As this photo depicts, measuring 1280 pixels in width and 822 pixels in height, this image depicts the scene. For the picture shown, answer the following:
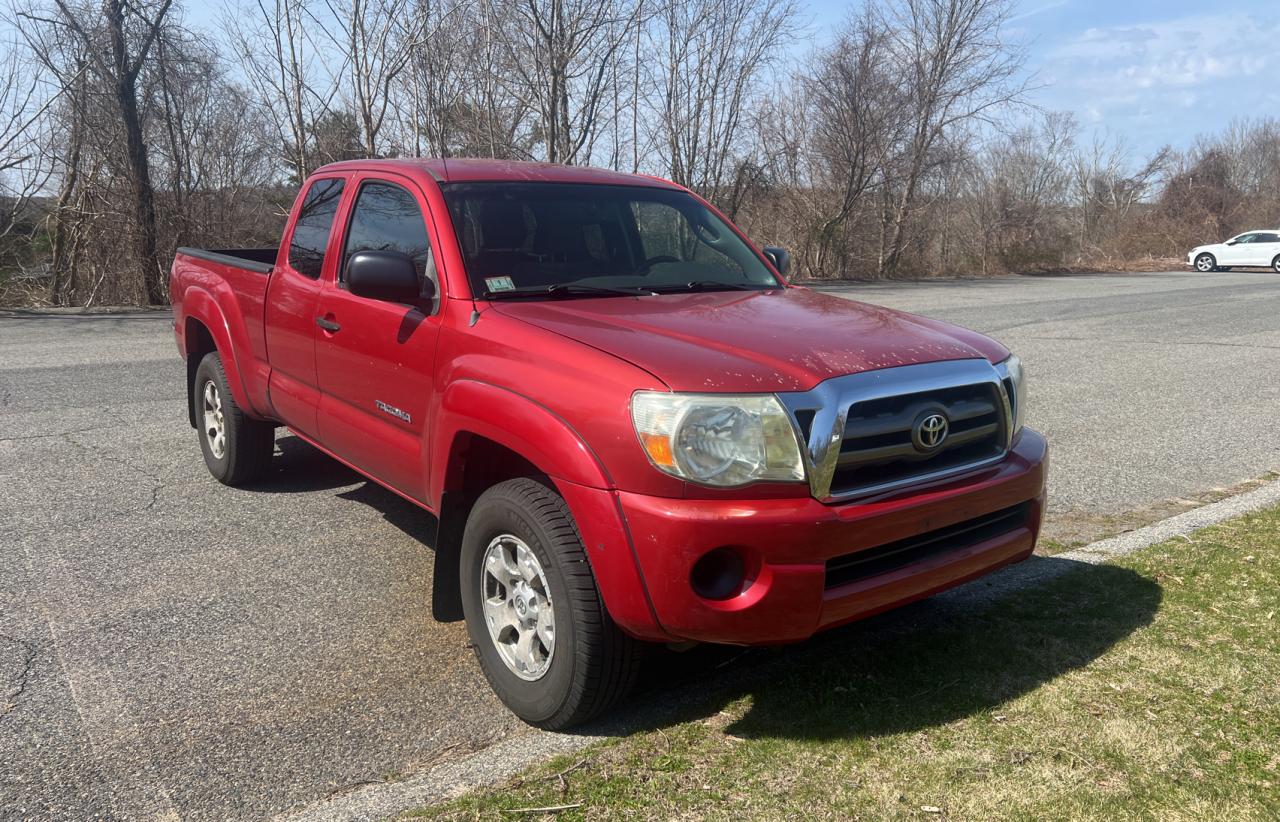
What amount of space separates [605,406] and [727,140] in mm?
24031

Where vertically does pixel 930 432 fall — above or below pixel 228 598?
above

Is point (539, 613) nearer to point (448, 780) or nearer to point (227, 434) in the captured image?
point (448, 780)

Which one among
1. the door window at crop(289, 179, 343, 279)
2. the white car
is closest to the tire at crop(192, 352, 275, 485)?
the door window at crop(289, 179, 343, 279)

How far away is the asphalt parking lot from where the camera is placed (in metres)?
2.99

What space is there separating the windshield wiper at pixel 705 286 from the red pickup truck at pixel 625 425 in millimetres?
17

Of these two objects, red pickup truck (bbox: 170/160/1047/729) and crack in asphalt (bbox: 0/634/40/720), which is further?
crack in asphalt (bbox: 0/634/40/720)

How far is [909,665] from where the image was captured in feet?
11.5

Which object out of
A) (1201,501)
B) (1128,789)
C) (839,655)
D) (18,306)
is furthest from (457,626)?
(18,306)

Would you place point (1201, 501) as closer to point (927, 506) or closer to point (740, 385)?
point (927, 506)

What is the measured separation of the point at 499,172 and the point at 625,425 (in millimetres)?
2055

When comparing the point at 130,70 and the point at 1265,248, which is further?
the point at 1265,248

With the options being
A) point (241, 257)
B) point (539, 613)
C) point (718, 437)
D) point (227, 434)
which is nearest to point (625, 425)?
point (718, 437)

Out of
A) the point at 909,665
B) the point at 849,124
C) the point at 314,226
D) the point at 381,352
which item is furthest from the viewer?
the point at 849,124

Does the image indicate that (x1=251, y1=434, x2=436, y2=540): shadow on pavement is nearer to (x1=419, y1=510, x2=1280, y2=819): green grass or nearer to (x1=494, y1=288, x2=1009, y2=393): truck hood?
(x1=494, y1=288, x2=1009, y2=393): truck hood
